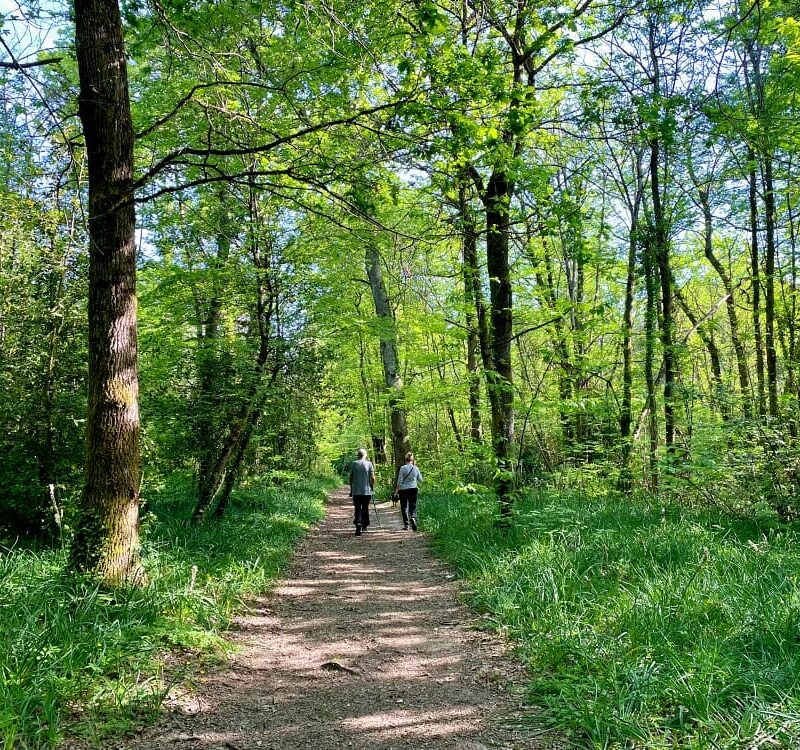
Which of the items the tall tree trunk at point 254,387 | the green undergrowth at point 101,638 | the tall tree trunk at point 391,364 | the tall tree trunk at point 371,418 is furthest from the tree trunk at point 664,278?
the tall tree trunk at point 371,418

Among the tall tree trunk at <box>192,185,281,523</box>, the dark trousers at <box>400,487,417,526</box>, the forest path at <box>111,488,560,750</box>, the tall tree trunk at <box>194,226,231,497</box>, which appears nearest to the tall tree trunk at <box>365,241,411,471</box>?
the dark trousers at <box>400,487,417,526</box>

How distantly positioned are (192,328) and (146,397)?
219 centimetres

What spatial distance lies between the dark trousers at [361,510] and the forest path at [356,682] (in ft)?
13.3

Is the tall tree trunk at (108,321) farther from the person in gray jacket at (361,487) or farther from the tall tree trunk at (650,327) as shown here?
the tall tree trunk at (650,327)

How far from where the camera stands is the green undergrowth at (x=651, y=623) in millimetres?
2793

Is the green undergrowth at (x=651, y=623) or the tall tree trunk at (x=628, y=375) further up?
the tall tree trunk at (x=628, y=375)

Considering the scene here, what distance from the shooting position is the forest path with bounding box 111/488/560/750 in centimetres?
305

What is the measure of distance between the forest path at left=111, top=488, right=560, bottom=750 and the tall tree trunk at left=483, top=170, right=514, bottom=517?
2.08 m

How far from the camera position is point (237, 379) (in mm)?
8922

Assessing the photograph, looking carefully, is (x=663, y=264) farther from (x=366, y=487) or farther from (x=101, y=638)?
(x=101, y=638)

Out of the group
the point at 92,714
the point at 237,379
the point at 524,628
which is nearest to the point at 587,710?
the point at 524,628

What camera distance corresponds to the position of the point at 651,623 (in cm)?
385

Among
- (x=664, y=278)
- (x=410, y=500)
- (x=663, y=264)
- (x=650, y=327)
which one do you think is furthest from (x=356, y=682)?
(x=663, y=264)

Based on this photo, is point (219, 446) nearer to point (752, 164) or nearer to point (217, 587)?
point (217, 587)
